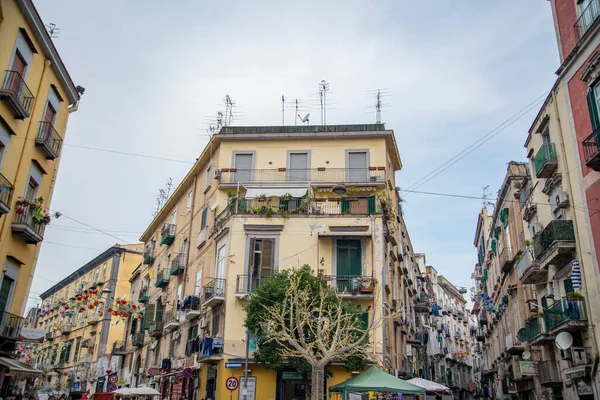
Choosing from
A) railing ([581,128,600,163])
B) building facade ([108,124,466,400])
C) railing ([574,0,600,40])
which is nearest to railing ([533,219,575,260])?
railing ([581,128,600,163])

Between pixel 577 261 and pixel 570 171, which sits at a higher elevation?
pixel 570 171

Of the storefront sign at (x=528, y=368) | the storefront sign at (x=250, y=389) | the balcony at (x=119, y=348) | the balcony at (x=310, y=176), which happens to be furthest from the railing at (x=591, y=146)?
the balcony at (x=119, y=348)

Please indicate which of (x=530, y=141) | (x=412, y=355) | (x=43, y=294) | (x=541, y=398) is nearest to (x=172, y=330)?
(x=412, y=355)

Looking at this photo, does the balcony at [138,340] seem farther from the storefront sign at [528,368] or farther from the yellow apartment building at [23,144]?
the storefront sign at [528,368]

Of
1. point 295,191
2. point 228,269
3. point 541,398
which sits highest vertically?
point 295,191

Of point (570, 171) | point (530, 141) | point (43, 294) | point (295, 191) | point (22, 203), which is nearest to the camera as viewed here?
point (22, 203)

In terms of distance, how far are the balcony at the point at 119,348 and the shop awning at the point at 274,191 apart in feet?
71.5

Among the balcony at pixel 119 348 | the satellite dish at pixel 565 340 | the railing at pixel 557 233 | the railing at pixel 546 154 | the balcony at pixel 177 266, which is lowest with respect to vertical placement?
the satellite dish at pixel 565 340

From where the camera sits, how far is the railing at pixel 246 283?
23469 mm

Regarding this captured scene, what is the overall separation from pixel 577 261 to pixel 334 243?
982cm

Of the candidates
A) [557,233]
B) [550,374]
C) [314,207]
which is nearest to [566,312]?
[557,233]

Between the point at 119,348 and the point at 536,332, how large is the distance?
1233 inches

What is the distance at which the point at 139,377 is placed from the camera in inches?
1446

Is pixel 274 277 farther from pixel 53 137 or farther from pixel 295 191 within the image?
pixel 53 137
